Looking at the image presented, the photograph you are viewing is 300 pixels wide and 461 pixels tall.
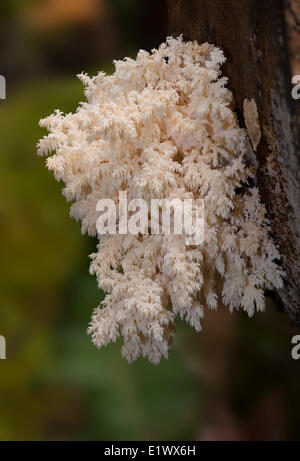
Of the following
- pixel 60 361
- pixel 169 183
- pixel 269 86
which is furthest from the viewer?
pixel 60 361

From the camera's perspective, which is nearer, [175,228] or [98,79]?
[175,228]

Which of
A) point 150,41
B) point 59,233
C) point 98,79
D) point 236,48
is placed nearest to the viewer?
point 236,48

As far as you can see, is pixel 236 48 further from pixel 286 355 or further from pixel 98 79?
pixel 286 355

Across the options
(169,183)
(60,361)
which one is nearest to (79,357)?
(60,361)

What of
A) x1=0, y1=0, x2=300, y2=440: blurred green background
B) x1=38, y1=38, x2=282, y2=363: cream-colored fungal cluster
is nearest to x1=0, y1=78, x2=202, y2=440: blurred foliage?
x1=0, y1=0, x2=300, y2=440: blurred green background

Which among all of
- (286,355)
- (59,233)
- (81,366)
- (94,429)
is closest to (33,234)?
(59,233)

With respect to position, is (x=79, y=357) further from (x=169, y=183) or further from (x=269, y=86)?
(x=269, y=86)

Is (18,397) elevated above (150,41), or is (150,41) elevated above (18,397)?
(150,41)
